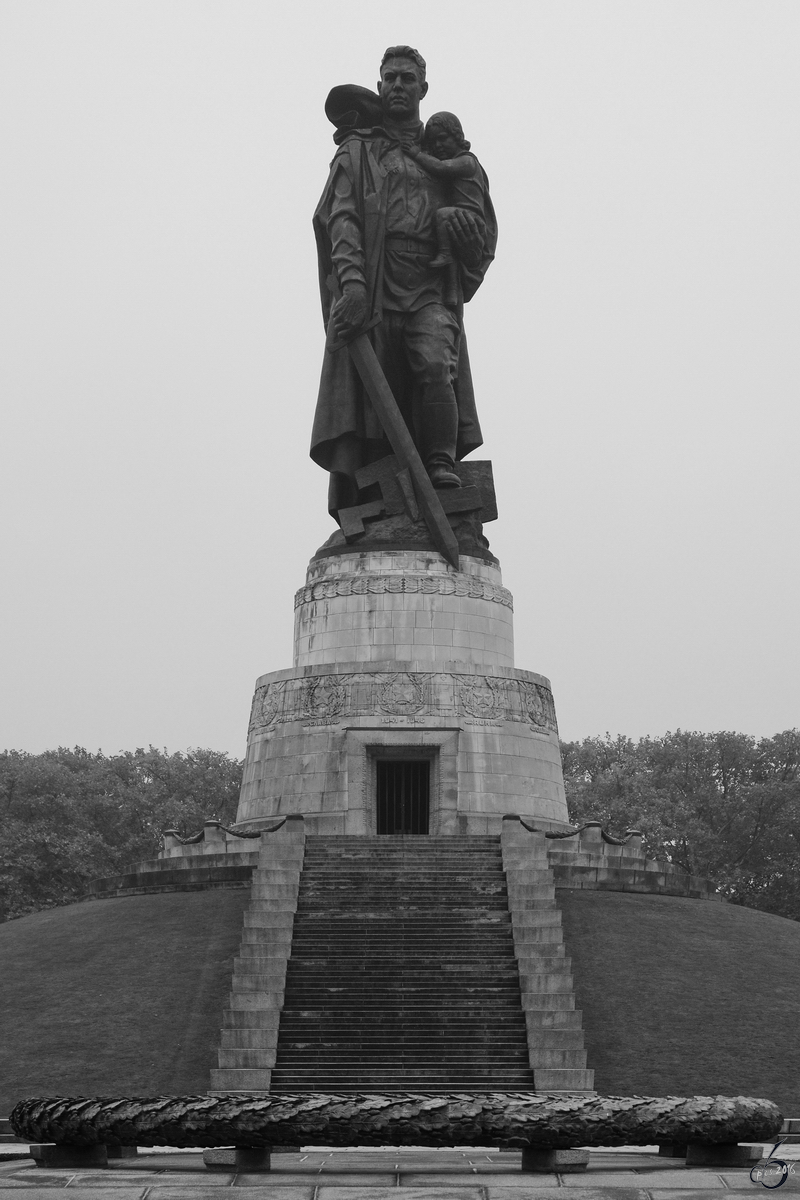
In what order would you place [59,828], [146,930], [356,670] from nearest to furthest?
[146,930]
[356,670]
[59,828]

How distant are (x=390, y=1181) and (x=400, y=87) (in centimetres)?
2504

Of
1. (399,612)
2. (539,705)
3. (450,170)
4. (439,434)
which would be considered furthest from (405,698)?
(450,170)

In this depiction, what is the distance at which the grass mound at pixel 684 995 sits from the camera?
18531 millimetres

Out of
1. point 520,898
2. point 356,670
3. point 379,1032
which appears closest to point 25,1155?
point 379,1032

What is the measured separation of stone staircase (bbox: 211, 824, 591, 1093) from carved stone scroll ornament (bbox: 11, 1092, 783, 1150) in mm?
6705

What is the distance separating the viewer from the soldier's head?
31.1 meters

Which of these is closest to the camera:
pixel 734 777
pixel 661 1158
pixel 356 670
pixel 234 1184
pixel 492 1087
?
pixel 234 1184

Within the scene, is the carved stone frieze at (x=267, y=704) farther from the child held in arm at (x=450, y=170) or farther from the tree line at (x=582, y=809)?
the tree line at (x=582, y=809)

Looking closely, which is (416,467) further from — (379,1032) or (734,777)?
(734,777)

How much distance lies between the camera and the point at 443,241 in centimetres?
3055

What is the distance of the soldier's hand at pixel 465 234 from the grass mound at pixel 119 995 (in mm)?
13761

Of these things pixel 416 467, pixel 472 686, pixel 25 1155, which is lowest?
pixel 25 1155

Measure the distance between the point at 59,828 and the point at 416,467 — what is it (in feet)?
81.8

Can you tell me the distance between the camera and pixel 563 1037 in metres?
18.5
